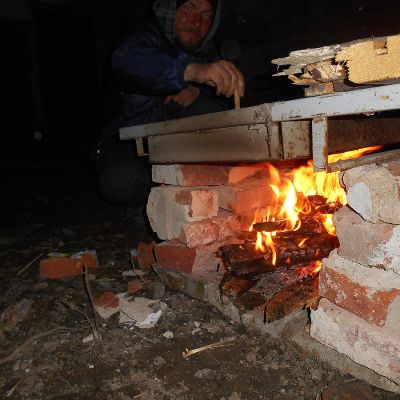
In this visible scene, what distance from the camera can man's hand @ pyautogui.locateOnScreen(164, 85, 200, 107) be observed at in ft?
10.2

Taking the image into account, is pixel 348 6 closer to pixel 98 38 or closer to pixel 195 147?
pixel 195 147

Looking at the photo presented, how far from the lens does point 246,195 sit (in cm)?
243

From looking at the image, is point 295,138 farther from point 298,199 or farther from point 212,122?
point 298,199

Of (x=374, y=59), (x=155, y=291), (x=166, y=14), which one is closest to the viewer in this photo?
(x=374, y=59)

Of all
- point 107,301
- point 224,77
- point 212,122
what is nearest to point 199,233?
point 107,301

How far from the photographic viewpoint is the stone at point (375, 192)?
4.11 feet

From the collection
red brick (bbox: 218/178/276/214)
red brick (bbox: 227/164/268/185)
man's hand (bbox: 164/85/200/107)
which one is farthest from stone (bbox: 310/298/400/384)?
man's hand (bbox: 164/85/200/107)

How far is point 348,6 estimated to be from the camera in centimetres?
361

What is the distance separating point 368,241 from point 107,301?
1.52 meters

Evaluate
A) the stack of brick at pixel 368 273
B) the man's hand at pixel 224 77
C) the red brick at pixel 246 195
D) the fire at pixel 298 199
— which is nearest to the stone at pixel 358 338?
the stack of brick at pixel 368 273

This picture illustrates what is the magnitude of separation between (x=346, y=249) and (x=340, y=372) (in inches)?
20.7

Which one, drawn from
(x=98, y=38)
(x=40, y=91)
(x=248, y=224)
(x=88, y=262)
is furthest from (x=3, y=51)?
(x=248, y=224)

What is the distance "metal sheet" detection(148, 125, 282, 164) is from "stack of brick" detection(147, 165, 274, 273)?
187mm

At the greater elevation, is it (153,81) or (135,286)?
(153,81)
